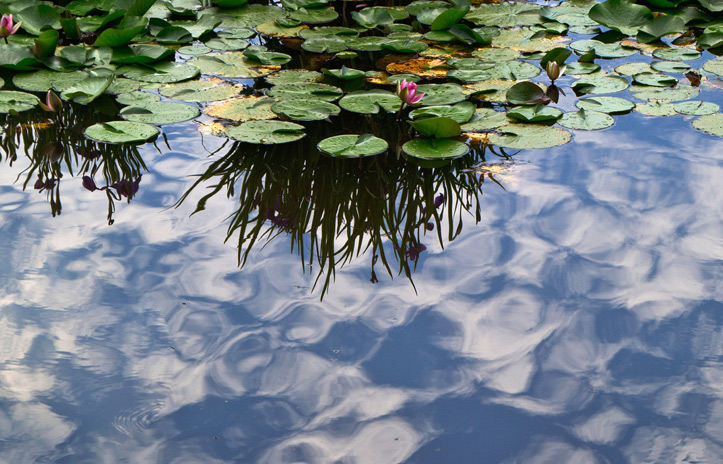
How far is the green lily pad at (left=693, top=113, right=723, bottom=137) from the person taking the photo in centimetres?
333

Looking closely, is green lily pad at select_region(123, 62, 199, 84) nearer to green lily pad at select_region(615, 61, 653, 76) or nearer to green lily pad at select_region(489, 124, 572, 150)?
green lily pad at select_region(489, 124, 572, 150)

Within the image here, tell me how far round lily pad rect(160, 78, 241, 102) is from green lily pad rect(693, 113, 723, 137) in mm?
2341

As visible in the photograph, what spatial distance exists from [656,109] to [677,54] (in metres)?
0.89

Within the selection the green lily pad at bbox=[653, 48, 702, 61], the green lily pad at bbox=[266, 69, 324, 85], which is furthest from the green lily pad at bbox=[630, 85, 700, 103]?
the green lily pad at bbox=[266, 69, 324, 85]

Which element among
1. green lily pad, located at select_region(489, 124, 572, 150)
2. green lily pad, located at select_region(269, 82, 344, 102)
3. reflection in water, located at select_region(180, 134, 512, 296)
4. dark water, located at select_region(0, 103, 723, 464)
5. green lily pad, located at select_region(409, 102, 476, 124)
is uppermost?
green lily pad, located at select_region(409, 102, 476, 124)

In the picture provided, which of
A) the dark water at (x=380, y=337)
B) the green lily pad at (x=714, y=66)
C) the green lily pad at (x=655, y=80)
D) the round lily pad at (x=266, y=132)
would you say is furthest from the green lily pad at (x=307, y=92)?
the green lily pad at (x=714, y=66)

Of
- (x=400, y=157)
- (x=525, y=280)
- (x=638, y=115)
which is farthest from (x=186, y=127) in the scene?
(x=638, y=115)

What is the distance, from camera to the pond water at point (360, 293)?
5.72 feet

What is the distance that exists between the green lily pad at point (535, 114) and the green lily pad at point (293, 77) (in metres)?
1.14

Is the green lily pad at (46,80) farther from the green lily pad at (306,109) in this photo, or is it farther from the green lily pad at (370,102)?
the green lily pad at (370,102)

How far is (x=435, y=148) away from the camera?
3.13 meters

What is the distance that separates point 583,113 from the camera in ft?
11.5

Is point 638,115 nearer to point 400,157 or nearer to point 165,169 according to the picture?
point 400,157

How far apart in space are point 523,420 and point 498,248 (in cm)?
87
